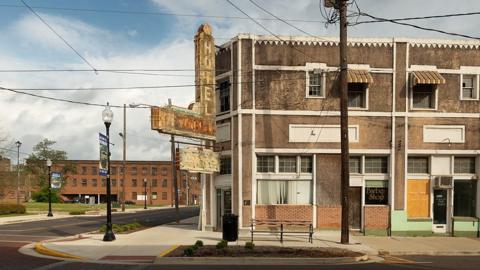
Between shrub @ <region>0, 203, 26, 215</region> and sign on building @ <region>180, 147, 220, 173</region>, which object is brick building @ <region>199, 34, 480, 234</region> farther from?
shrub @ <region>0, 203, 26, 215</region>

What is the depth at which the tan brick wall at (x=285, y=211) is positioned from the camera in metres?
22.7

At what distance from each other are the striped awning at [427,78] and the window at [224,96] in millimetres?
8468

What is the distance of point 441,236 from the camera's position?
22844 millimetres

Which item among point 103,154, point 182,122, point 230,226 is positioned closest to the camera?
point 230,226

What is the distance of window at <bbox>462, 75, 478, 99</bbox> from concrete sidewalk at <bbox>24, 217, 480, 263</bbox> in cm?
660

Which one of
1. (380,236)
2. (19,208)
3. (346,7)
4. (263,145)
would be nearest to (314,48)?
(346,7)

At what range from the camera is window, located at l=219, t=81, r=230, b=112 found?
23.7 meters

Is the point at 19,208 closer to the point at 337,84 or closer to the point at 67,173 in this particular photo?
the point at 337,84

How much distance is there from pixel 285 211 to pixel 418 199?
20.2 ft

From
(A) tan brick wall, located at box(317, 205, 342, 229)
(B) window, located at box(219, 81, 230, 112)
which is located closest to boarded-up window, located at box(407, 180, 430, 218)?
(A) tan brick wall, located at box(317, 205, 342, 229)

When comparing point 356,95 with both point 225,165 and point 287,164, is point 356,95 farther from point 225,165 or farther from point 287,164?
point 225,165

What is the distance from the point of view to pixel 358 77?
2238cm

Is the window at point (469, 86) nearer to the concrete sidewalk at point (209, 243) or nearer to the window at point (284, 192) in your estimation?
the concrete sidewalk at point (209, 243)

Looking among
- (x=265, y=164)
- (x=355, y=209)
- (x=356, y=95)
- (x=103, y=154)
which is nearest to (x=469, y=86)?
(x=356, y=95)
